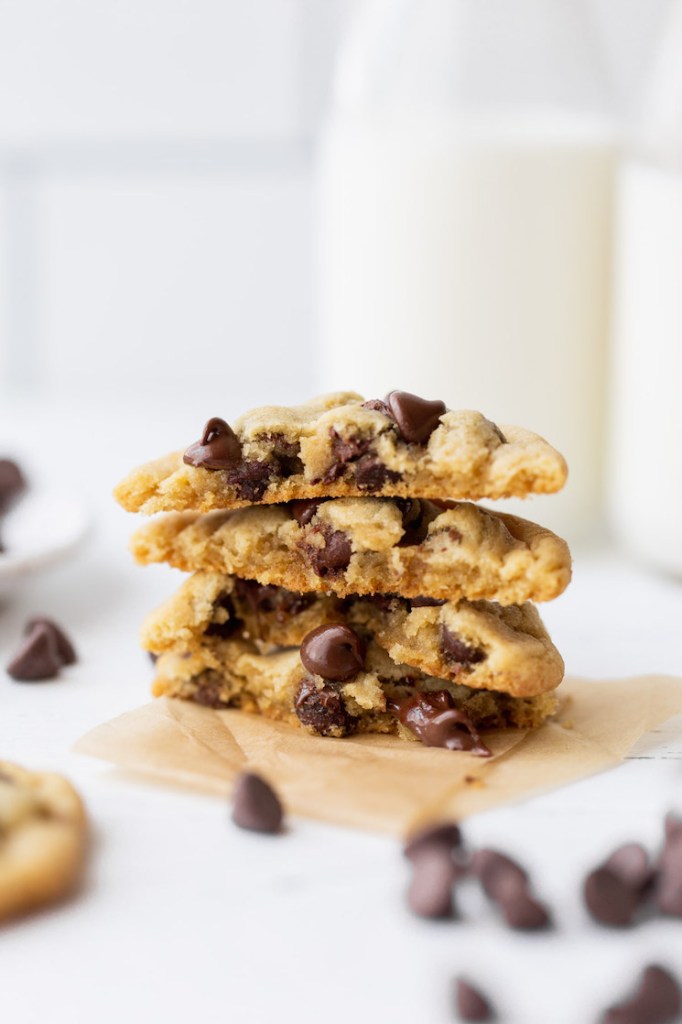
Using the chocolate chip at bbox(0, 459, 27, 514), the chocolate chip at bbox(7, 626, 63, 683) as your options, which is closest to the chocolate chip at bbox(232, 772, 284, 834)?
the chocolate chip at bbox(7, 626, 63, 683)

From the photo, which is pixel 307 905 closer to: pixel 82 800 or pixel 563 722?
pixel 82 800

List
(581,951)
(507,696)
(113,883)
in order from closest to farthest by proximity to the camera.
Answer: (581,951), (113,883), (507,696)

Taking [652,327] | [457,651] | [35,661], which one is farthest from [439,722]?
[652,327]

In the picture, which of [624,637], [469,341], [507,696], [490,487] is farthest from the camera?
[469,341]

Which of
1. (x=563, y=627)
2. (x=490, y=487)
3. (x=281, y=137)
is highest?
(x=281, y=137)

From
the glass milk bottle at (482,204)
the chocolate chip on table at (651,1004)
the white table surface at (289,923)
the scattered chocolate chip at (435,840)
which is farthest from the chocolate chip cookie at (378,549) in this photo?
the glass milk bottle at (482,204)

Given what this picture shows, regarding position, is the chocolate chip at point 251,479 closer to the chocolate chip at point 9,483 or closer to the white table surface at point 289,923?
the white table surface at point 289,923

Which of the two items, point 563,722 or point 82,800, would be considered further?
point 563,722

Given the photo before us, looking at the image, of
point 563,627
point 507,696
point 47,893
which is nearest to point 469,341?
point 563,627

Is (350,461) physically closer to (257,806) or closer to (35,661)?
(257,806)
